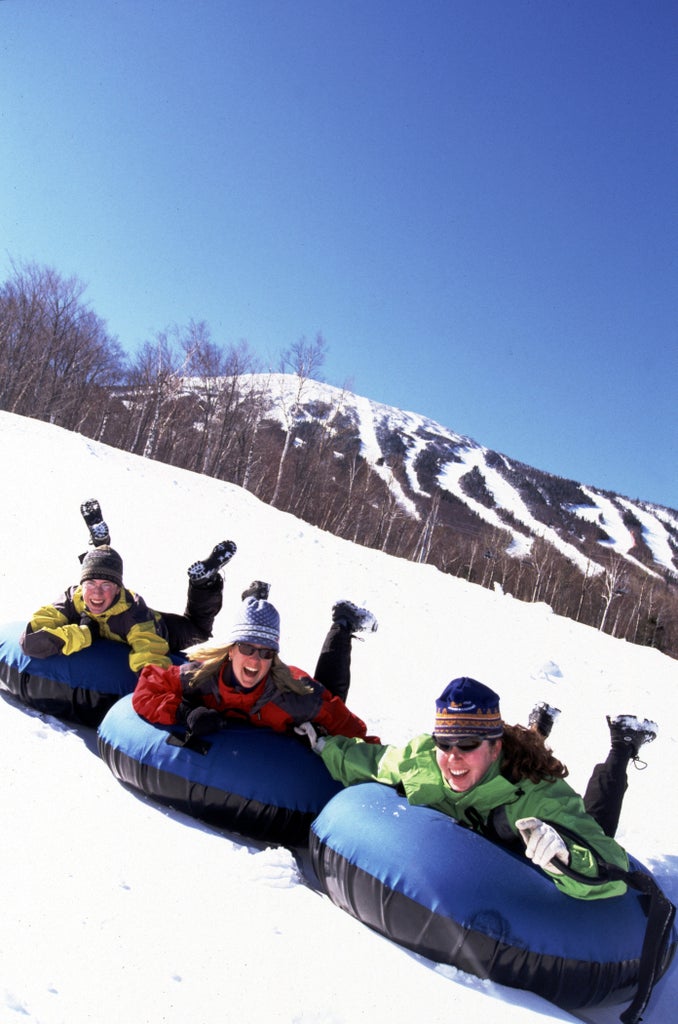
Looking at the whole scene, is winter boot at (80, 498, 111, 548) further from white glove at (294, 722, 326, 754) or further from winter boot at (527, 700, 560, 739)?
winter boot at (527, 700, 560, 739)

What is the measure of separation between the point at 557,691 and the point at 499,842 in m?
7.13

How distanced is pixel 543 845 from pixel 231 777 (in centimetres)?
165

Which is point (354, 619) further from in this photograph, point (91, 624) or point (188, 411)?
point (188, 411)

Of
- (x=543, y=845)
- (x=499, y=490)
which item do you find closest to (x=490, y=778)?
(x=543, y=845)

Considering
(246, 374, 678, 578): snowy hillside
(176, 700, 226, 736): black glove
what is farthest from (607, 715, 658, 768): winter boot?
(246, 374, 678, 578): snowy hillside

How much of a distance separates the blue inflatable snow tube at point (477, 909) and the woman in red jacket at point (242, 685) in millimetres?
1026

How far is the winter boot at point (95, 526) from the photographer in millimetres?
6344

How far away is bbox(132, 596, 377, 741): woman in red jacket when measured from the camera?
390 cm

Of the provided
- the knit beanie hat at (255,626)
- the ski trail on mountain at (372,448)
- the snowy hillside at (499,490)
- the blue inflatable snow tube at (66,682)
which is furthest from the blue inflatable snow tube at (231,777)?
the snowy hillside at (499,490)

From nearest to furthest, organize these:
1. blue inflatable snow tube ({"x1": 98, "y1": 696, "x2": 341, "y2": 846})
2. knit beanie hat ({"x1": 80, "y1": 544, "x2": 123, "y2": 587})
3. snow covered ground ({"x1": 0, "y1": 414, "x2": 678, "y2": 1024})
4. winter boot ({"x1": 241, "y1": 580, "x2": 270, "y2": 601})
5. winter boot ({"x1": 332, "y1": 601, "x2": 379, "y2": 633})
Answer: snow covered ground ({"x1": 0, "y1": 414, "x2": 678, "y2": 1024}) → blue inflatable snow tube ({"x1": 98, "y1": 696, "x2": 341, "y2": 846}) → knit beanie hat ({"x1": 80, "y1": 544, "x2": 123, "y2": 587}) → winter boot ({"x1": 332, "y1": 601, "x2": 379, "y2": 633}) → winter boot ({"x1": 241, "y1": 580, "x2": 270, "y2": 601})

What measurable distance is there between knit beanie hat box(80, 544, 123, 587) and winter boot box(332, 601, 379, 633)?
5.72 feet

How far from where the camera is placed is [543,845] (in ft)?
8.88

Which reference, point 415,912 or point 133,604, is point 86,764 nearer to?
point 133,604

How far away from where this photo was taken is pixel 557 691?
975cm
